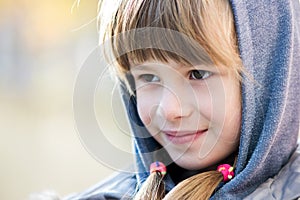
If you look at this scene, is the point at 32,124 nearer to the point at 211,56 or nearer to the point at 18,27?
the point at 18,27

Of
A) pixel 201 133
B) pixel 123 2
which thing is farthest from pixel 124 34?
pixel 201 133

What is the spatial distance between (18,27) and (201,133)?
73cm

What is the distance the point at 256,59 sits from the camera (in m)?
0.61

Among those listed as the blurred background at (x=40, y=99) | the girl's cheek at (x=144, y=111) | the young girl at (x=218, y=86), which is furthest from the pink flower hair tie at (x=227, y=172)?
the blurred background at (x=40, y=99)

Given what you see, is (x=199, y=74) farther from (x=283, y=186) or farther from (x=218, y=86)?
(x=283, y=186)

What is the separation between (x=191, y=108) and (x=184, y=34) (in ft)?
0.27

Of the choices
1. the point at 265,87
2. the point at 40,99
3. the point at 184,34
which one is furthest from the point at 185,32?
the point at 40,99

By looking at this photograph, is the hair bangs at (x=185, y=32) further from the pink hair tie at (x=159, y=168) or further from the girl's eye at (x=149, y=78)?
the pink hair tie at (x=159, y=168)

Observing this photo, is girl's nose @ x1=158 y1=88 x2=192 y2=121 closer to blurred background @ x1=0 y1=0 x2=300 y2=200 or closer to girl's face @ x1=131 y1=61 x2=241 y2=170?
girl's face @ x1=131 y1=61 x2=241 y2=170

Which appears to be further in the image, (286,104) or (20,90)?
(20,90)

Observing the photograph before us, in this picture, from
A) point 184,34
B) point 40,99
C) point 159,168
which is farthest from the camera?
point 40,99

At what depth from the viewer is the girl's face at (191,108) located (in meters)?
0.59

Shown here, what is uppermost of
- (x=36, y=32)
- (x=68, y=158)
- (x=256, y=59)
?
(x=36, y=32)

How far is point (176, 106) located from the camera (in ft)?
1.94
